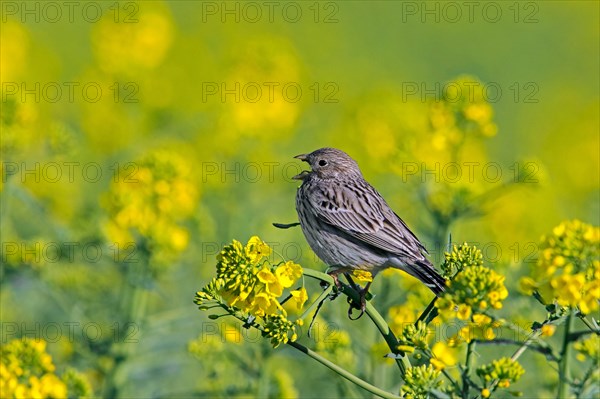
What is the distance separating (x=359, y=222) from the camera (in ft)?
17.7

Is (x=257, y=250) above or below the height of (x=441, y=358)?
above

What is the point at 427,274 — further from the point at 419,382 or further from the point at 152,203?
the point at 152,203

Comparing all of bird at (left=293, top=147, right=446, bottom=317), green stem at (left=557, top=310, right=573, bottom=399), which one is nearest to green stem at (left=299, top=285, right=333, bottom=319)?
green stem at (left=557, top=310, right=573, bottom=399)

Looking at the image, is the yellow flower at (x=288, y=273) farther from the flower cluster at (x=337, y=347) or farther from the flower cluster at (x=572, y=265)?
the flower cluster at (x=337, y=347)

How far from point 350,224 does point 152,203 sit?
1482 millimetres

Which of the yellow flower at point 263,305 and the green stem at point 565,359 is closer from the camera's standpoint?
the green stem at point 565,359

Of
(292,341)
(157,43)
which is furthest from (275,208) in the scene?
(292,341)

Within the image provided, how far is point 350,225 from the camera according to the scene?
5340 mm

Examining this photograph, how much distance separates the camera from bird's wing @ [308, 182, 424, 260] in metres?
5.09

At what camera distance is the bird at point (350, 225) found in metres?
4.98

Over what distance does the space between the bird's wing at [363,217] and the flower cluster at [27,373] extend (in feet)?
5.58

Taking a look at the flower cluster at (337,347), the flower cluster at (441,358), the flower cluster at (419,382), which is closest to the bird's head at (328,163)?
the flower cluster at (337,347)

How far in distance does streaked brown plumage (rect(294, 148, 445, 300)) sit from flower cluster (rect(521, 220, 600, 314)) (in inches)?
57.3

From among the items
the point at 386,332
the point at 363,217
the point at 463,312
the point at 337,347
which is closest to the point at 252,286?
the point at 386,332
